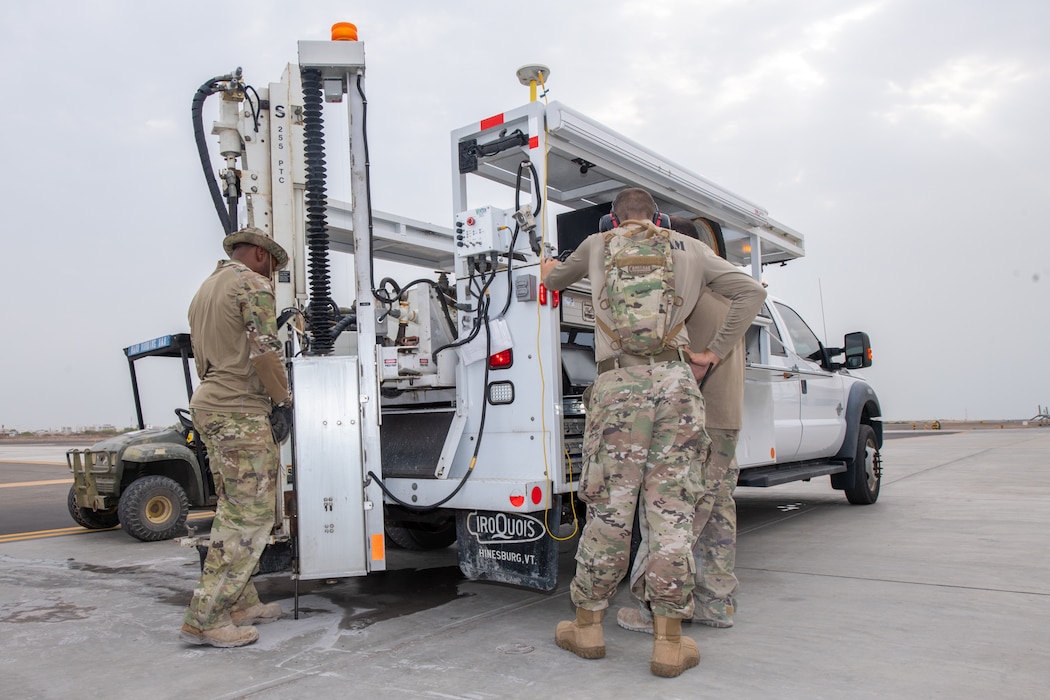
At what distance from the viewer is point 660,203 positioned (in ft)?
18.5

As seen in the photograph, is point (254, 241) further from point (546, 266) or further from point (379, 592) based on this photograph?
point (379, 592)

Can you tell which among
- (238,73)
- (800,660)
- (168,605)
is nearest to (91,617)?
(168,605)

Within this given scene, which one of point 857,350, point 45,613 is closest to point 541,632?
point 45,613

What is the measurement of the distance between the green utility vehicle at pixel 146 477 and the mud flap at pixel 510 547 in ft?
13.3

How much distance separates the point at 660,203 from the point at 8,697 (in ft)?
15.2

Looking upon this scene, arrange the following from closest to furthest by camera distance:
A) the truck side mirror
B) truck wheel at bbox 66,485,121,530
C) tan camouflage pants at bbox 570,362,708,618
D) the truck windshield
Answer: tan camouflage pants at bbox 570,362,708,618
the truck windshield
the truck side mirror
truck wheel at bbox 66,485,121,530

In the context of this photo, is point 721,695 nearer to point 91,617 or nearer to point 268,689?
point 268,689

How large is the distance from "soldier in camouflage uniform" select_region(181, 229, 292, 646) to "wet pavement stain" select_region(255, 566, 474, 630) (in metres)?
0.58

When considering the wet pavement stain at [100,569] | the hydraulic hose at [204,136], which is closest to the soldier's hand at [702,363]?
the hydraulic hose at [204,136]

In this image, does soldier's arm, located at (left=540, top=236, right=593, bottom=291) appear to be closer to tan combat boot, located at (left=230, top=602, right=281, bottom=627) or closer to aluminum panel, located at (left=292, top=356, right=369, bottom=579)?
aluminum panel, located at (left=292, top=356, right=369, bottom=579)

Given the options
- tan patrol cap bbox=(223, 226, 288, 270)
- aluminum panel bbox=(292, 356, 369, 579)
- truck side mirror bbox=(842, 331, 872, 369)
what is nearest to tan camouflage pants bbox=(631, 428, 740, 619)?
aluminum panel bbox=(292, 356, 369, 579)

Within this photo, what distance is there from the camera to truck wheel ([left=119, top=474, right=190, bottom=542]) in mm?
7445

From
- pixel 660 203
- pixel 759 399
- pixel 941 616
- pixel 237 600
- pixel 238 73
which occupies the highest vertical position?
pixel 238 73

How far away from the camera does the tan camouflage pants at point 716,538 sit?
3.87 metres
